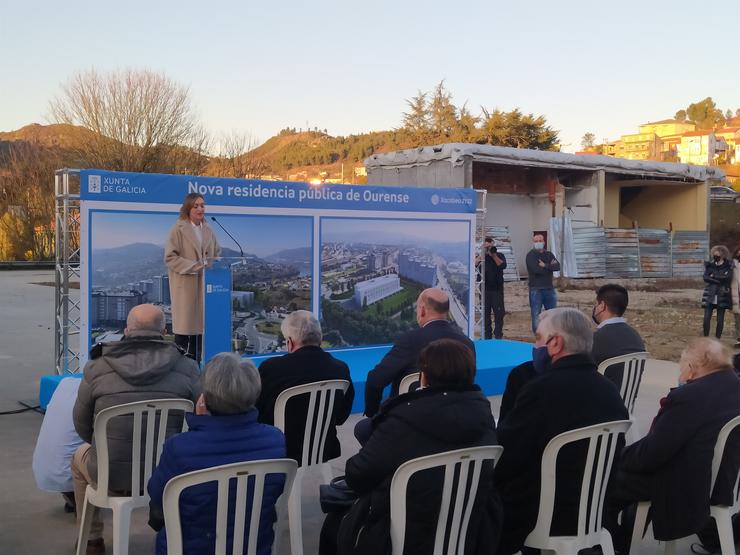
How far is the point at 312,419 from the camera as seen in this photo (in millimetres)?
3789

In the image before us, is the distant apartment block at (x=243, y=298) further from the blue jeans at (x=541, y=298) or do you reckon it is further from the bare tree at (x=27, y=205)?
the bare tree at (x=27, y=205)

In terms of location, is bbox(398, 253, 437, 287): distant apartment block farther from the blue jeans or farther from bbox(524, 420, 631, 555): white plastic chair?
bbox(524, 420, 631, 555): white plastic chair

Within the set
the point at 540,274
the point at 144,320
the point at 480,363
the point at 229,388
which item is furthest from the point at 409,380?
the point at 540,274

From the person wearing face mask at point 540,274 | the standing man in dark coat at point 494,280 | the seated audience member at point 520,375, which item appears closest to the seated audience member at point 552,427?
the seated audience member at point 520,375

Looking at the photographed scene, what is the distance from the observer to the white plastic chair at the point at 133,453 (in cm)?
313

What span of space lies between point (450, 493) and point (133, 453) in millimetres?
1477

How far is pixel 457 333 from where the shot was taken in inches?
166

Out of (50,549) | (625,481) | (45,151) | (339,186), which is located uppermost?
(45,151)

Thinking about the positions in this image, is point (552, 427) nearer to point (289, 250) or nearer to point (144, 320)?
point (144, 320)

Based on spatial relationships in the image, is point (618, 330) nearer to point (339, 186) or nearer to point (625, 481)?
point (625, 481)

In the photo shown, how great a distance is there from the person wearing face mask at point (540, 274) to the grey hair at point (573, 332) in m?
7.35

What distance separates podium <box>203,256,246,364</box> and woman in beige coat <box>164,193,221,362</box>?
102mm

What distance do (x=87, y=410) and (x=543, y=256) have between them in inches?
322

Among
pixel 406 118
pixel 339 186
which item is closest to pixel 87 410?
pixel 339 186
